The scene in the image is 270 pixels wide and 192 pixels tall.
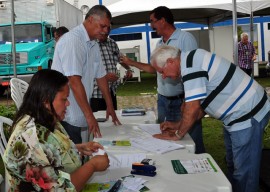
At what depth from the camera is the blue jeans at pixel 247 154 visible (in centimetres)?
235

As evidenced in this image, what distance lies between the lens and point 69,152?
5.71ft

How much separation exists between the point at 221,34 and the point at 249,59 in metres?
3.10

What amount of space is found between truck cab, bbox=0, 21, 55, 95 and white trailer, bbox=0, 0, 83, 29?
286mm

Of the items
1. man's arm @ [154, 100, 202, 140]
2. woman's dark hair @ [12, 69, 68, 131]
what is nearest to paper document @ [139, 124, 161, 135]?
man's arm @ [154, 100, 202, 140]

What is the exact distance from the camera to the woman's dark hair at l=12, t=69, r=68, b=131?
1.62 meters

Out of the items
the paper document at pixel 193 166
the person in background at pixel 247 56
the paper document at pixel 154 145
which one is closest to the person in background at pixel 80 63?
the paper document at pixel 154 145

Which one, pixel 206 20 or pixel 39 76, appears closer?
pixel 39 76

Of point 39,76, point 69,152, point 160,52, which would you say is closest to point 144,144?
point 160,52

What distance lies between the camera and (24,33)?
10.9 metres

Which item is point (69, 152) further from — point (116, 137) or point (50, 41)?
point (50, 41)

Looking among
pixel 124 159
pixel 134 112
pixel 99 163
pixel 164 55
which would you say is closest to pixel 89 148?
pixel 124 159

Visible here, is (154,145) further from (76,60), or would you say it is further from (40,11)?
(40,11)

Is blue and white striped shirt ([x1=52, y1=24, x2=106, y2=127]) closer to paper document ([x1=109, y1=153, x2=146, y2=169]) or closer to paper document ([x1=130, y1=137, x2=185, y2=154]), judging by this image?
paper document ([x1=130, y1=137, x2=185, y2=154])

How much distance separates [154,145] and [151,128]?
0.46 m
